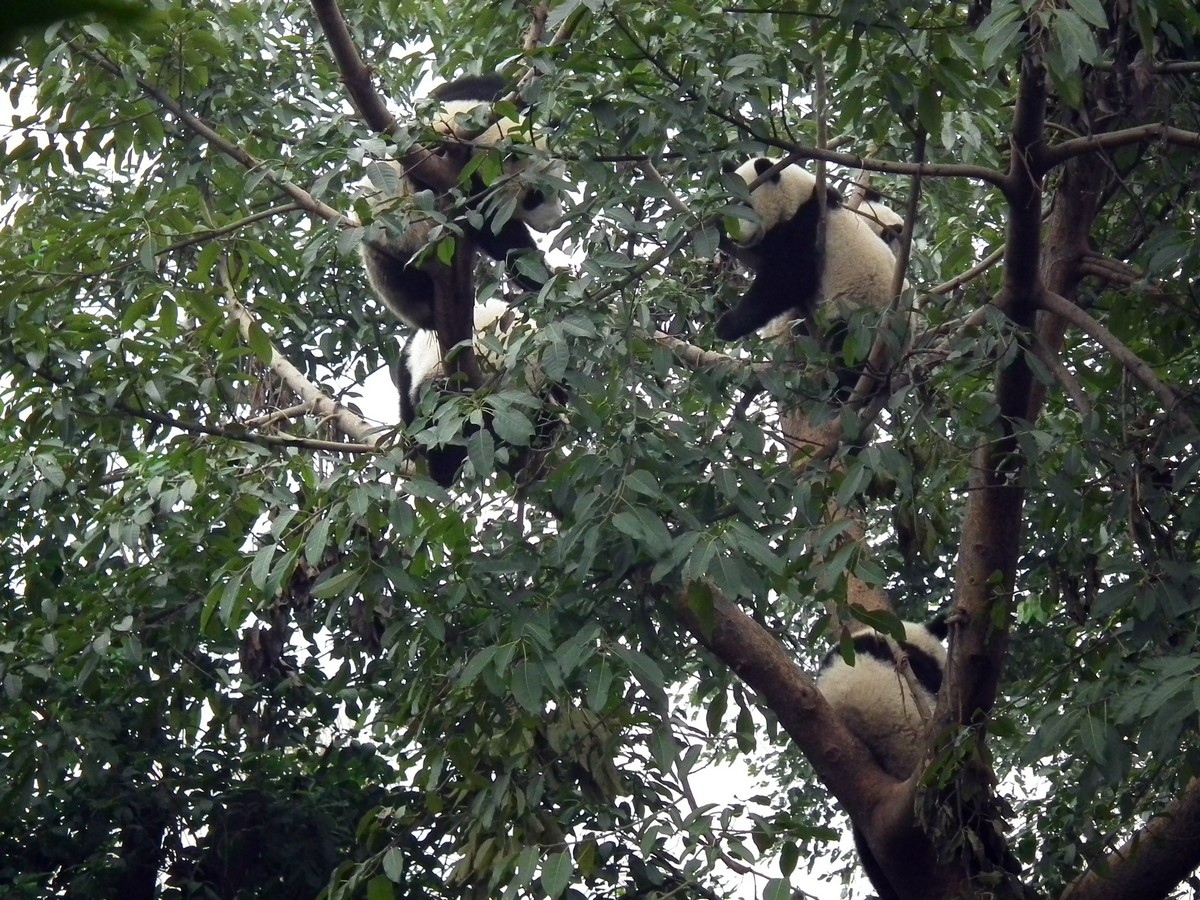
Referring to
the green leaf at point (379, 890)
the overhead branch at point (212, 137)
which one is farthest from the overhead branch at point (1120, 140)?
the green leaf at point (379, 890)

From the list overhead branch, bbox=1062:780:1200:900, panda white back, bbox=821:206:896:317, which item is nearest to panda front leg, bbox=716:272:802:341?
panda white back, bbox=821:206:896:317

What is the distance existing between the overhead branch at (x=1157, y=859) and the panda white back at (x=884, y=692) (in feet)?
3.10

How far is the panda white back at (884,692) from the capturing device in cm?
414

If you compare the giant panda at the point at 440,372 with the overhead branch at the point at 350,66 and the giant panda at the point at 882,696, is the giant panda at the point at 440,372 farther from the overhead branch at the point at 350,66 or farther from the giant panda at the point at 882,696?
the giant panda at the point at 882,696

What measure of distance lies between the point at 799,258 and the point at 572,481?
259 centimetres

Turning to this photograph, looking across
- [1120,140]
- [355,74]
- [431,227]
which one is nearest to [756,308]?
[431,227]

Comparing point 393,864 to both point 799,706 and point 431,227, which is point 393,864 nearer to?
point 799,706

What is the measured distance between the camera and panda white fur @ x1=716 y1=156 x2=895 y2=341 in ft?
15.6

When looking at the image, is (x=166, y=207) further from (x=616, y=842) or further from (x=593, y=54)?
(x=616, y=842)

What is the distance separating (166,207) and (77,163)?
46cm

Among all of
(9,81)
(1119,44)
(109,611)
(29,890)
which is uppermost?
(9,81)

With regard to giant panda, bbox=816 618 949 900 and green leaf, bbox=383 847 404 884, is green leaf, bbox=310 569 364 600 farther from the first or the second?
giant panda, bbox=816 618 949 900

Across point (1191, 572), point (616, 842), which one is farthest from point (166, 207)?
point (1191, 572)

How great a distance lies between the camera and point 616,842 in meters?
3.24
